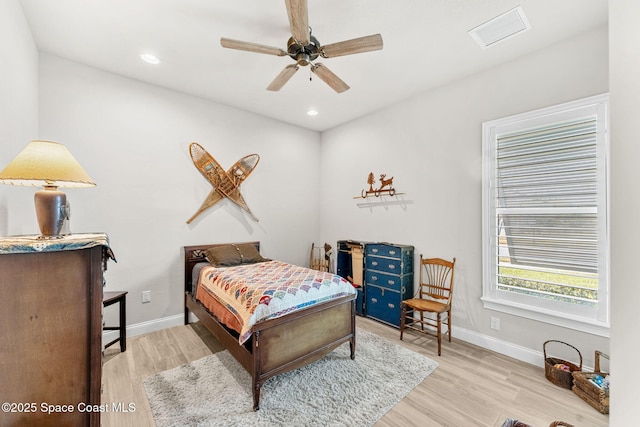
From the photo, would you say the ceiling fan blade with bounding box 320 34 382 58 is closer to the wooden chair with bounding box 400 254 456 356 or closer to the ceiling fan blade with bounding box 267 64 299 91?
the ceiling fan blade with bounding box 267 64 299 91

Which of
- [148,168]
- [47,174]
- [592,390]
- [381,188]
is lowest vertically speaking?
[592,390]

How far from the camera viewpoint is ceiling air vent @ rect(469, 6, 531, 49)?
213 cm

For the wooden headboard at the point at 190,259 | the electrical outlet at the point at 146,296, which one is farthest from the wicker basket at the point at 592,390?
the electrical outlet at the point at 146,296

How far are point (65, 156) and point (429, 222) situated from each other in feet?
11.0

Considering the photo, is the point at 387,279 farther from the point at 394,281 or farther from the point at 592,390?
the point at 592,390

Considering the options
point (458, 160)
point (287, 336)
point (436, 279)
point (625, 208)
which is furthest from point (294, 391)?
→ point (458, 160)

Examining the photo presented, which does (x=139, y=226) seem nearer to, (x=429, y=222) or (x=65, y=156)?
(x=65, y=156)

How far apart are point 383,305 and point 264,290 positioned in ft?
6.22

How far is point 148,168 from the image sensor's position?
327cm

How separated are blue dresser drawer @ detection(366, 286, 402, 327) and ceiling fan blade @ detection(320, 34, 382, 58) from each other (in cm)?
266

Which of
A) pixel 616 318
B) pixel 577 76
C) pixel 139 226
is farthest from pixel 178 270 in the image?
pixel 577 76

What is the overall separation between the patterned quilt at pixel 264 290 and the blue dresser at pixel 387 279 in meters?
0.92

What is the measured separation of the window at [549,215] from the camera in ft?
7.48

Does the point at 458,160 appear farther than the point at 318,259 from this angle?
No
